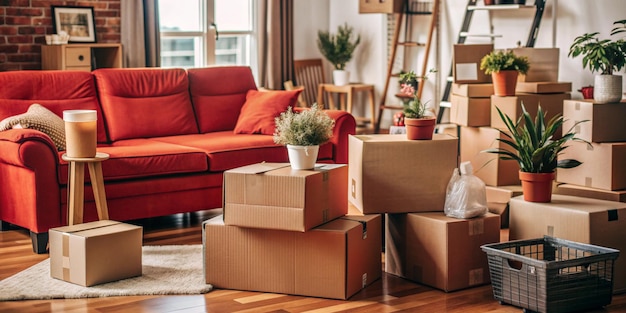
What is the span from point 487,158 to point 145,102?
2.19 metres

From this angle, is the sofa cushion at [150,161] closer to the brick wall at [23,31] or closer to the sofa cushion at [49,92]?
the sofa cushion at [49,92]

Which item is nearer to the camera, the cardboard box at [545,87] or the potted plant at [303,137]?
the potted plant at [303,137]

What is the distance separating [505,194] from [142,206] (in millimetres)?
2058

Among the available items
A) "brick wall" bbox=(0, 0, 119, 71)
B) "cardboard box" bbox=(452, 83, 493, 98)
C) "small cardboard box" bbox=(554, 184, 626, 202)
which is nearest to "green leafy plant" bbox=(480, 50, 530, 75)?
"cardboard box" bbox=(452, 83, 493, 98)

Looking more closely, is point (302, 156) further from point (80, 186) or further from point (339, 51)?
point (339, 51)

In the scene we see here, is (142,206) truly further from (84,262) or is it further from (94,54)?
(94,54)

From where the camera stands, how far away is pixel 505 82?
16.6ft

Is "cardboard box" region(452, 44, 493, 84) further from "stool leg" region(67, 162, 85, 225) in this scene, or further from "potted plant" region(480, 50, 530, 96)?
"stool leg" region(67, 162, 85, 225)

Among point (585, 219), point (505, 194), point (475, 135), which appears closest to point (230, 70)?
point (475, 135)

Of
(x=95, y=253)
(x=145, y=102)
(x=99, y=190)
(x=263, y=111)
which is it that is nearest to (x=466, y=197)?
(x=95, y=253)

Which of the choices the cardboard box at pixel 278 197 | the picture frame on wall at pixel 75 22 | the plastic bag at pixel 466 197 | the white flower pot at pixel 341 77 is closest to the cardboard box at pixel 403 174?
the plastic bag at pixel 466 197

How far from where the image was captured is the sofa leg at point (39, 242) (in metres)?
4.30

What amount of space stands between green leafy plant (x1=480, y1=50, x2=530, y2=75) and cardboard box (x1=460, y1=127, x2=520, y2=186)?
0.37m

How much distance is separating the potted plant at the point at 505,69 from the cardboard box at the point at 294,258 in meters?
1.71
